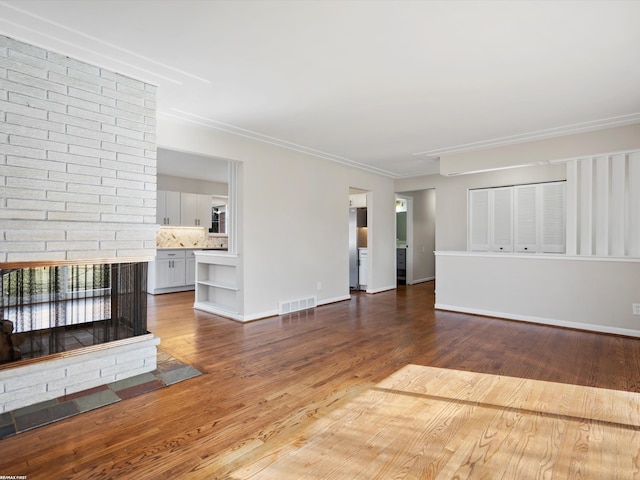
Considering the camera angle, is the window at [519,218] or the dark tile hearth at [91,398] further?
the window at [519,218]

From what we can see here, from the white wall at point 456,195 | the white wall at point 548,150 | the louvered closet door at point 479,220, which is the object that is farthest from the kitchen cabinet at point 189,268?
the louvered closet door at point 479,220

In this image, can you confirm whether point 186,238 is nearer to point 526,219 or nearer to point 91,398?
point 91,398

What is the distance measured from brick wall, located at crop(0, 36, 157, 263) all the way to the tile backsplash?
16.6ft

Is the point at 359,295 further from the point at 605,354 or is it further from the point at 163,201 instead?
the point at 163,201

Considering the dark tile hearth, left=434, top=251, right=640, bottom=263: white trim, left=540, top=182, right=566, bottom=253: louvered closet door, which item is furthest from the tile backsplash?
left=540, top=182, right=566, bottom=253: louvered closet door

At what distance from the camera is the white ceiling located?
2.18 meters

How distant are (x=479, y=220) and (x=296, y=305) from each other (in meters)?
3.86

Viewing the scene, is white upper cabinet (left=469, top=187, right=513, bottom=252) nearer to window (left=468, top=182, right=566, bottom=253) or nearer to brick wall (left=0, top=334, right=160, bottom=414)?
window (left=468, top=182, right=566, bottom=253)

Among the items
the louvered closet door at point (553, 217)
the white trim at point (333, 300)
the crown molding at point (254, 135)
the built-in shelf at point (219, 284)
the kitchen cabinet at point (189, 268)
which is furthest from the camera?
the kitchen cabinet at point (189, 268)

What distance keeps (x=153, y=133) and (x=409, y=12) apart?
2.42 m

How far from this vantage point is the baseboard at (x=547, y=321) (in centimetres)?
420

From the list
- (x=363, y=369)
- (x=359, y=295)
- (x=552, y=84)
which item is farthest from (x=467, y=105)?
(x=359, y=295)

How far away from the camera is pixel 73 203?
2684mm

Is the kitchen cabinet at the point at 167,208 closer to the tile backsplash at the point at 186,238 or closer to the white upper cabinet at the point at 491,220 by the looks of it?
the tile backsplash at the point at 186,238
